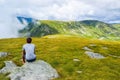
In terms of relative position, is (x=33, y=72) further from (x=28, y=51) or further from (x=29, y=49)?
(x=29, y=49)

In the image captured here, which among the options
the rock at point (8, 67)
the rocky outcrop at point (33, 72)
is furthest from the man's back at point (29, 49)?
the rock at point (8, 67)

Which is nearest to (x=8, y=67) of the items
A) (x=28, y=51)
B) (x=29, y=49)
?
(x=28, y=51)

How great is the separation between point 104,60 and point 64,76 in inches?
769

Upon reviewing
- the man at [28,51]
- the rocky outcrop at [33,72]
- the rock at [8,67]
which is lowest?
the rock at [8,67]

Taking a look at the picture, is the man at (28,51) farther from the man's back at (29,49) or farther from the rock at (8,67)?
the rock at (8,67)

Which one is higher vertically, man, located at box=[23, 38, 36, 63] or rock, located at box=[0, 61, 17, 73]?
man, located at box=[23, 38, 36, 63]

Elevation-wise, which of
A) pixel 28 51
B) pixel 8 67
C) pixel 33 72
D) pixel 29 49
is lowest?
pixel 8 67

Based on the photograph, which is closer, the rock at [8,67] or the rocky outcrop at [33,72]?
the rocky outcrop at [33,72]

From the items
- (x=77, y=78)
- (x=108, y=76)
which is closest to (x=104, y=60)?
(x=108, y=76)

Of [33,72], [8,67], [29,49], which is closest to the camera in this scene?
[29,49]

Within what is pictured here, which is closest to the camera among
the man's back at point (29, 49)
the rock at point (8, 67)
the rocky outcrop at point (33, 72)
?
the man's back at point (29, 49)

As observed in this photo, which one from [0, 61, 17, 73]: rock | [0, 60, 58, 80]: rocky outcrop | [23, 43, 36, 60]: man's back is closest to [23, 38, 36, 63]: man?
[23, 43, 36, 60]: man's back

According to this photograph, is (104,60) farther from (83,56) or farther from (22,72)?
(22,72)

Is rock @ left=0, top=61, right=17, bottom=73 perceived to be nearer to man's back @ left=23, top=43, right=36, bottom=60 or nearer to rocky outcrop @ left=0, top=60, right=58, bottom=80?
rocky outcrop @ left=0, top=60, right=58, bottom=80
